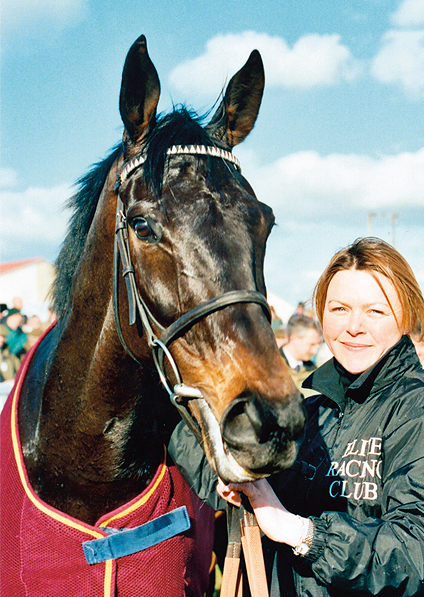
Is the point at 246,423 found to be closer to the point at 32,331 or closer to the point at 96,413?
the point at 96,413

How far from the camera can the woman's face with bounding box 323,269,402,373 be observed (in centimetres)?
227

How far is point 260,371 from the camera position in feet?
5.49

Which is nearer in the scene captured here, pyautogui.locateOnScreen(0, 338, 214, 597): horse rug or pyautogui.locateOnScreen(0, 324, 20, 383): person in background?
pyautogui.locateOnScreen(0, 338, 214, 597): horse rug

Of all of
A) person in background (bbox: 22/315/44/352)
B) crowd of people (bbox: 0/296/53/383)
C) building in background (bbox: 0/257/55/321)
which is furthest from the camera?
building in background (bbox: 0/257/55/321)

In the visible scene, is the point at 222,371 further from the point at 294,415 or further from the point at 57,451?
the point at 57,451

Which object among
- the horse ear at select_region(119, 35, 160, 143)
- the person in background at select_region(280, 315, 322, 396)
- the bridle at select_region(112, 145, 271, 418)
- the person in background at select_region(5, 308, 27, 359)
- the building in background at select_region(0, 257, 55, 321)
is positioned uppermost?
the building in background at select_region(0, 257, 55, 321)

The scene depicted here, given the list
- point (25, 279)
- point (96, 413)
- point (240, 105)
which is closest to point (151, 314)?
point (96, 413)

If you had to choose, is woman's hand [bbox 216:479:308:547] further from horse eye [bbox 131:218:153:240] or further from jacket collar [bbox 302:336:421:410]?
horse eye [bbox 131:218:153:240]

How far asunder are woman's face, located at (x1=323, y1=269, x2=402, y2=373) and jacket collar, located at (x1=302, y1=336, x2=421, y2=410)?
5 centimetres

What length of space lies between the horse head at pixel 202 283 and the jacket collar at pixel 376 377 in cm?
65

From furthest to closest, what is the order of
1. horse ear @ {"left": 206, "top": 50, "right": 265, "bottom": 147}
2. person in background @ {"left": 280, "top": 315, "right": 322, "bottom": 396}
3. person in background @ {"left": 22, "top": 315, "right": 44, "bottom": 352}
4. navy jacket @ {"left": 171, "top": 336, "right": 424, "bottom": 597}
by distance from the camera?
person in background @ {"left": 22, "top": 315, "right": 44, "bottom": 352}, person in background @ {"left": 280, "top": 315, "right": 322, "bottom": 396}, horse ear @ {"left": 206, "top": 50, "right": 265, "bottom": 147}, navy jacket @ {"left": 171, "top": 336, "right": 424, "bottom": 597}

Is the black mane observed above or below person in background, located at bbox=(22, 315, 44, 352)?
below

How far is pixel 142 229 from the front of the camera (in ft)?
6.61

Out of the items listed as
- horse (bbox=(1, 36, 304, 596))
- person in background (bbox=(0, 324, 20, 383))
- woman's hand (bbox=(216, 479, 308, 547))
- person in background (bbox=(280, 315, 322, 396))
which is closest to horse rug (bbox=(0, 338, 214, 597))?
horse (bbox=(1, 36, 304, 596))
